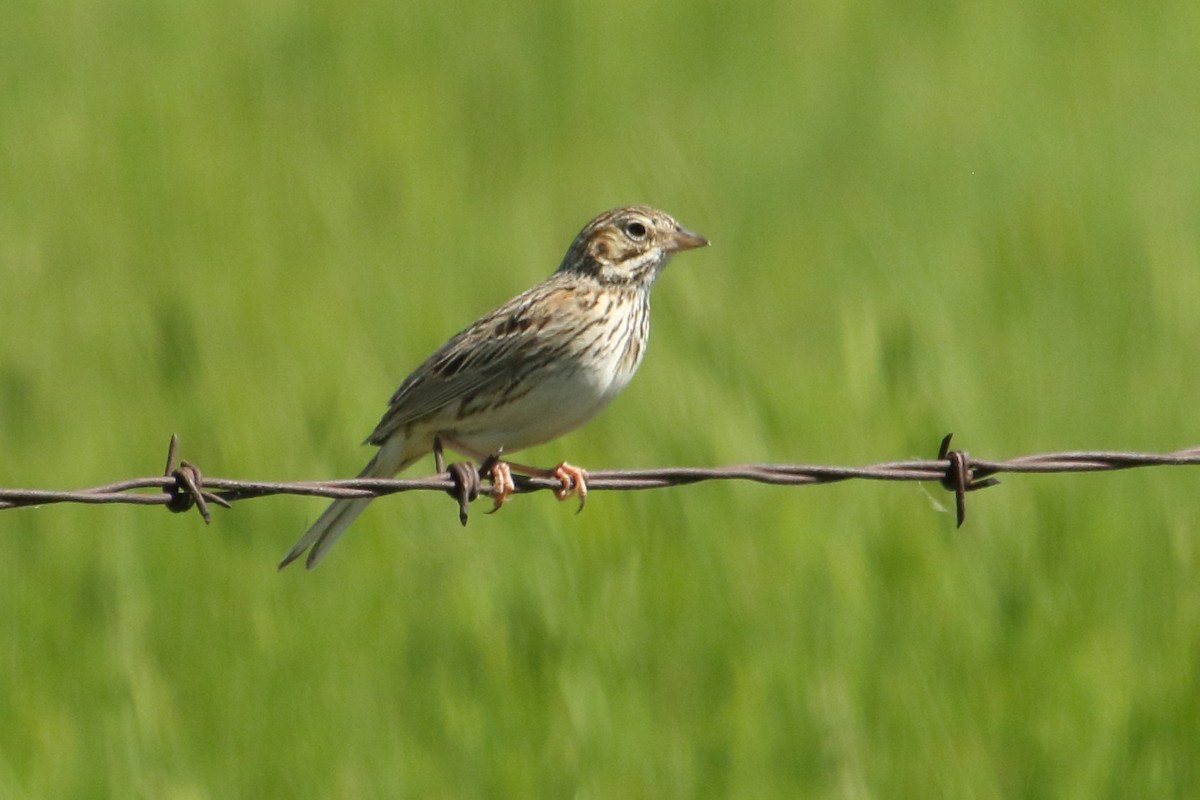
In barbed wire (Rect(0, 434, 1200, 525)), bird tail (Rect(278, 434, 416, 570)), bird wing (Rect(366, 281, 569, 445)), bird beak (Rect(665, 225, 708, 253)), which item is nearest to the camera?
barbed wire (Rect(0, 434, 1200, 525))

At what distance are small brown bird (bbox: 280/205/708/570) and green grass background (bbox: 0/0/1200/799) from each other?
760 millimetres

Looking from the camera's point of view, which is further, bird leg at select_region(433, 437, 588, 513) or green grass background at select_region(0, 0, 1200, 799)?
green grass background at select_region(0, 0, 1200, 799)

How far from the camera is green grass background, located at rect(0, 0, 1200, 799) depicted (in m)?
7.43

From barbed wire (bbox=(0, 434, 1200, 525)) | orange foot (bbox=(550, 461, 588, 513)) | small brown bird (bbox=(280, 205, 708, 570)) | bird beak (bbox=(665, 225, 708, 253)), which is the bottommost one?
barbed wire (bbox=(0, 434, 1200, 525))

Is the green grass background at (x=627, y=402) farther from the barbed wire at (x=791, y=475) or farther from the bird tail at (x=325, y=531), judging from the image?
the barbed wire at (x=791, y=475)

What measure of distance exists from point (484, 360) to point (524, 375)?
0.17 meters

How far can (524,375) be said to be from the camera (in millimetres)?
7305

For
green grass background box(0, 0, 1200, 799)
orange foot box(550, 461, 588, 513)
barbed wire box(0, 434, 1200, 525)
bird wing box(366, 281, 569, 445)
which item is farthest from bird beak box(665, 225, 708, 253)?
barbed wire box(0, 434, 1200, 525)

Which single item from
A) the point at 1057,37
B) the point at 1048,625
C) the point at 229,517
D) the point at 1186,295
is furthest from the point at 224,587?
the point at 1057,37

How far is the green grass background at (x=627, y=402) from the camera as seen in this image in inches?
292

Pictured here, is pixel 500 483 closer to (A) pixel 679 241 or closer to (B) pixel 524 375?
(B) pixel 524 375

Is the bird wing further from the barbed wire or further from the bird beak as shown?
the barbed wire

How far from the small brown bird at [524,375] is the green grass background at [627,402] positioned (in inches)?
29.9

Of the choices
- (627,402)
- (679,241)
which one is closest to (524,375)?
(679,241)
